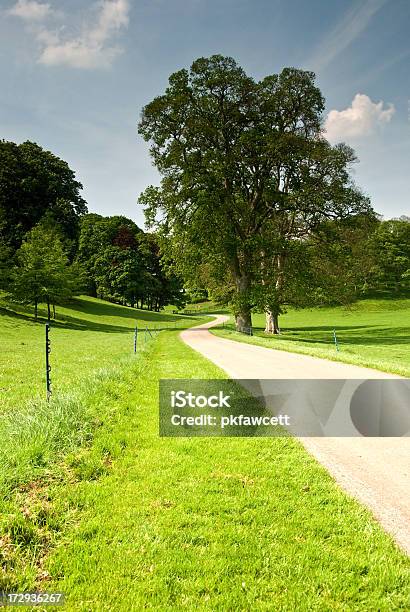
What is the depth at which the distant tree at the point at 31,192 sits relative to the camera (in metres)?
51.7

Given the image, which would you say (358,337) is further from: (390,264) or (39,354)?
(390,264)

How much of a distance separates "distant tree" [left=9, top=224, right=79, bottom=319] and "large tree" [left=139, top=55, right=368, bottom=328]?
13.7 meters

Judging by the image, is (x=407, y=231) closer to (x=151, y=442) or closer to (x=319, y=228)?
(x=319, y=228)

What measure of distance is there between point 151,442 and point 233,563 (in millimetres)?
3080

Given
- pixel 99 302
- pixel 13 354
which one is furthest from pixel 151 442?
pixel 99 302

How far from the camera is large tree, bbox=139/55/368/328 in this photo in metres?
28.2

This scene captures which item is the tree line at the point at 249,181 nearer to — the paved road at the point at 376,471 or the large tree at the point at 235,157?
the large tree at the point at 235,157

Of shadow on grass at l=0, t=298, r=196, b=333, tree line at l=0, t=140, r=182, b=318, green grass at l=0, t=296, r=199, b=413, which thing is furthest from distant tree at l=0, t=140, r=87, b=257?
green grass at l=0, t=296, r=199, b=413

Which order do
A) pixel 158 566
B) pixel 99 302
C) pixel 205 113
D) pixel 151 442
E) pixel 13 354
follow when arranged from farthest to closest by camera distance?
pixel 99 302 < pixel 205 113 < pixel 13 354 < pixel 151 442 < pixel 158 566

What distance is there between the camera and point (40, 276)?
37.2m

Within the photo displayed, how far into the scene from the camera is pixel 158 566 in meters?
3.29

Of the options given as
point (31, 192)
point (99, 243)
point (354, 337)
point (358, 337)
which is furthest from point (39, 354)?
point (99, 243)

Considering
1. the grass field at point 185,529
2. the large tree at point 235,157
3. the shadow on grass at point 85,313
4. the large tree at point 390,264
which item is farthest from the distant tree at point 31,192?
the large tree at point 390,264

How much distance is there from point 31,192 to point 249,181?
35.3 metres
